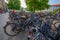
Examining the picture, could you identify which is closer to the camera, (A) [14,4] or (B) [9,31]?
(B) [9,31]

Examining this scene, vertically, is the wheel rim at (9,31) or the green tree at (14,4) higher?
the wheel rim at (9,31)

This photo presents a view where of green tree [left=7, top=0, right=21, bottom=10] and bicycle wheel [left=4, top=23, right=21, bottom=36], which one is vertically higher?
bicycle wheel [left=4, top=23, right=21, bottom=36]

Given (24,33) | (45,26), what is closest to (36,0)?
(24,33)

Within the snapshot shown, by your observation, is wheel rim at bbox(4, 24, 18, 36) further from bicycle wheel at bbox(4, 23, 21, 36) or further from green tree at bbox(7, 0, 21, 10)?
green tree at bbox(7, 0, 21, 10)

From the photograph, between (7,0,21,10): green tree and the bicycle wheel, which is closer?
the bicycle wheel

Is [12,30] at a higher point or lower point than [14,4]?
higher

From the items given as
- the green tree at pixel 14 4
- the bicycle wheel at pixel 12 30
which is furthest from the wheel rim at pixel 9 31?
the green tree at pixel 14 4

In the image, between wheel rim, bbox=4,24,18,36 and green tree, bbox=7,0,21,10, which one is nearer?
wheel rim, bbox=4,24,18,36

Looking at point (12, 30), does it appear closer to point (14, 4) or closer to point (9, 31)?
point (9, 31)

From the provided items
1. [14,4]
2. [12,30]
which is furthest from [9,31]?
[14,4]

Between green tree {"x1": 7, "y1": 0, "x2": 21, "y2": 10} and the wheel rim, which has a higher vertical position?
the wheel rim

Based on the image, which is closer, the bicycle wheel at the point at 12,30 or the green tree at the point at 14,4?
the bicycle wheel at the point at 12,30

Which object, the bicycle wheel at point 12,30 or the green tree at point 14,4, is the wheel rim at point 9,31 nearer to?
the bicycle wheel at point 12,30

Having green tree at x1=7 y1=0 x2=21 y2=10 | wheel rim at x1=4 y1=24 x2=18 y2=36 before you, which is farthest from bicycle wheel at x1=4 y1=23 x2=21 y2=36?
green tree at x1=7 y1=0 x2=21 y2=10
